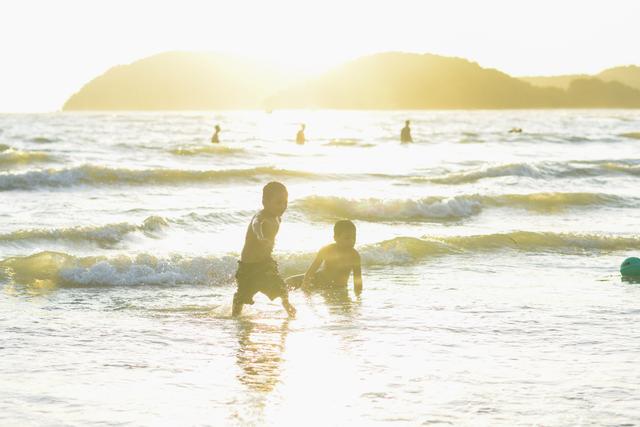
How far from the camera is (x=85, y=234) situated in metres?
14.6

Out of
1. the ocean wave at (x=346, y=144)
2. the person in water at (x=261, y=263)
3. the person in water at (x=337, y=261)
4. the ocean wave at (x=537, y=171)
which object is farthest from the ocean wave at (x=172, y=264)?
the ocean wave at (x=346, y=144)

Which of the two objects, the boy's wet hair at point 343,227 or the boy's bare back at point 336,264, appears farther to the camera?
the boy's bare back at point 336,264

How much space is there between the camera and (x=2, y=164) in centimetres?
3209

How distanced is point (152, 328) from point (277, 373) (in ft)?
7.26

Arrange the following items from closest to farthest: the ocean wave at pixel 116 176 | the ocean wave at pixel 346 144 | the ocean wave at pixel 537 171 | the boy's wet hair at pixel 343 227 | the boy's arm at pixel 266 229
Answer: the boy's arm at pixel 266 229
the boy's wet hair at pixel 343 227
the ocean wave at pixel 116 176
the ocean wave at pixel 537 171
the ocean wave at pixel 346 144

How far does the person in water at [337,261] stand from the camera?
35.7 ft

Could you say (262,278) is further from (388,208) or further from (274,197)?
(388,208)

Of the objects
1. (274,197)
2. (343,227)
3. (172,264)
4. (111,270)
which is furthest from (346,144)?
(274,197)

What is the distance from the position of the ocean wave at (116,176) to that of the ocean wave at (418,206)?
8.07m

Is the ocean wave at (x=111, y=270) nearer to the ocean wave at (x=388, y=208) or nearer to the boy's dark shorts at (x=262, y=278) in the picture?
the boy's dark shorts at (x=262, y=278)

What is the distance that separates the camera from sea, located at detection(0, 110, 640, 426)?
19.5 feet

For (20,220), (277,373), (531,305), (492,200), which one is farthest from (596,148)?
(277,373)

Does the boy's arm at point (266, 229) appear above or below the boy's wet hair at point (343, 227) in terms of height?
above

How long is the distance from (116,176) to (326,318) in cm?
1814
